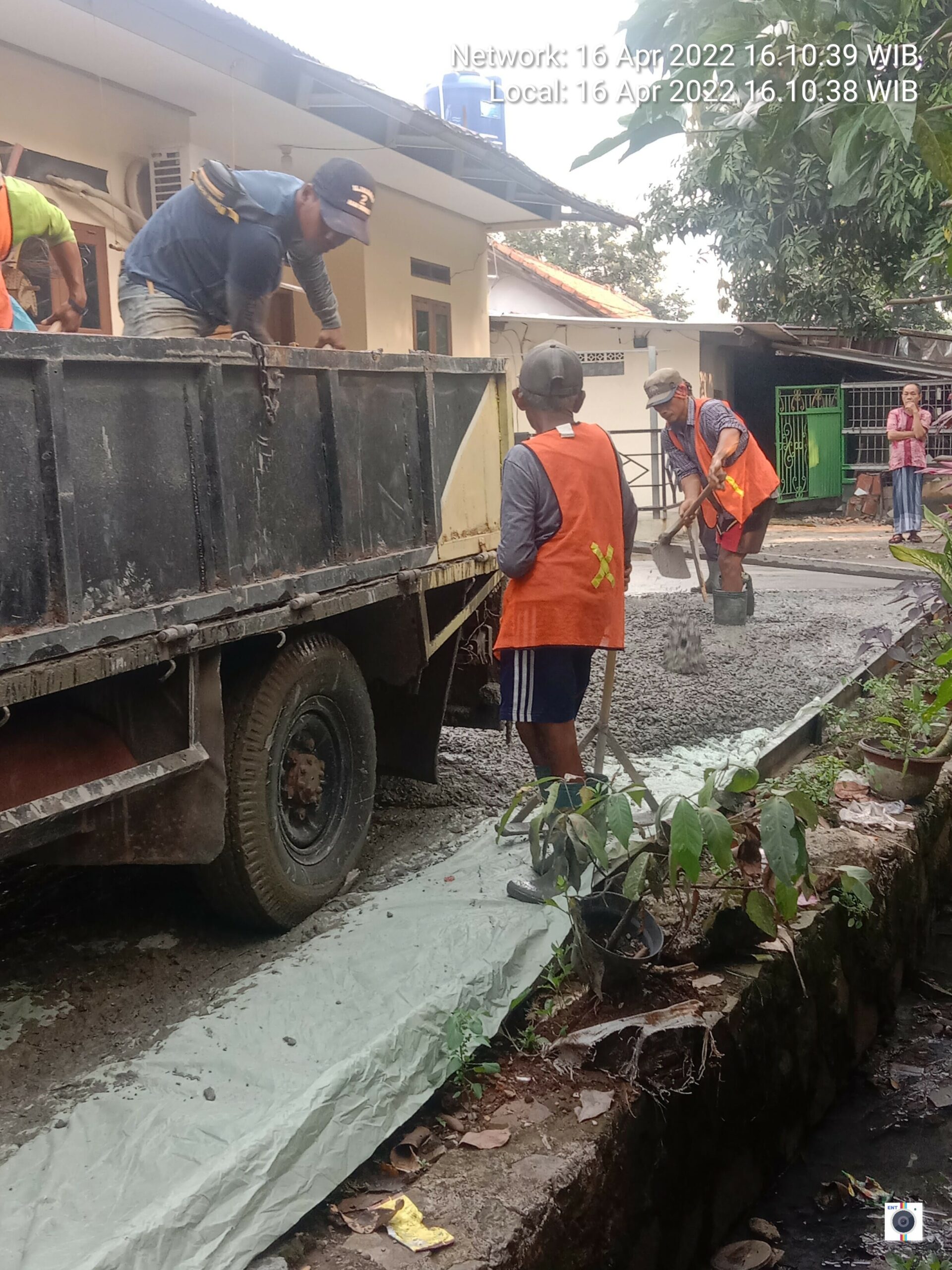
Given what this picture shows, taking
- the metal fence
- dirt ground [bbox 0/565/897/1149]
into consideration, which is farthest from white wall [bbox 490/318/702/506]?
dirt ground [bbox 0/565/897/1149]

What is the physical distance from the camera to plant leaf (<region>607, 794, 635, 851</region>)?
10.2 feet

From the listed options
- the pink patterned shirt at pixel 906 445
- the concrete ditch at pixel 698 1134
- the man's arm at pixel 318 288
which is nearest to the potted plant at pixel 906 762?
the concrete ditch at pixel 698 1134

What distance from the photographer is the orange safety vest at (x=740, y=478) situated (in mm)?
8188

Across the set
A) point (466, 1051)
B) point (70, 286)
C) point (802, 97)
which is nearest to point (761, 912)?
point (466, 1051)

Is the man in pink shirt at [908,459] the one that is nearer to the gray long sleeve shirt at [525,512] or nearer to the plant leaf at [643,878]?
the gray long sleeve shirt at [525,512]

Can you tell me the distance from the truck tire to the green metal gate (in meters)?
17.2

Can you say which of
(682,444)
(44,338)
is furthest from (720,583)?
(44,338)

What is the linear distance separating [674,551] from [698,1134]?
18.8 ft

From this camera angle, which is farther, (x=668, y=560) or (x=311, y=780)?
(x=668, y=560)

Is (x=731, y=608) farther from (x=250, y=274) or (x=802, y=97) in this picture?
(x=802, y=97)

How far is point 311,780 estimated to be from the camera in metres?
3.88

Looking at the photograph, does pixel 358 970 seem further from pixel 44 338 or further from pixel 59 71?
pixel 59 71

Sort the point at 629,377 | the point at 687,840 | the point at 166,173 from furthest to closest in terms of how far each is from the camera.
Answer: the point at 629,377 → the point at 166,173 → the point at 687,840

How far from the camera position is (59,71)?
6.72 meters
